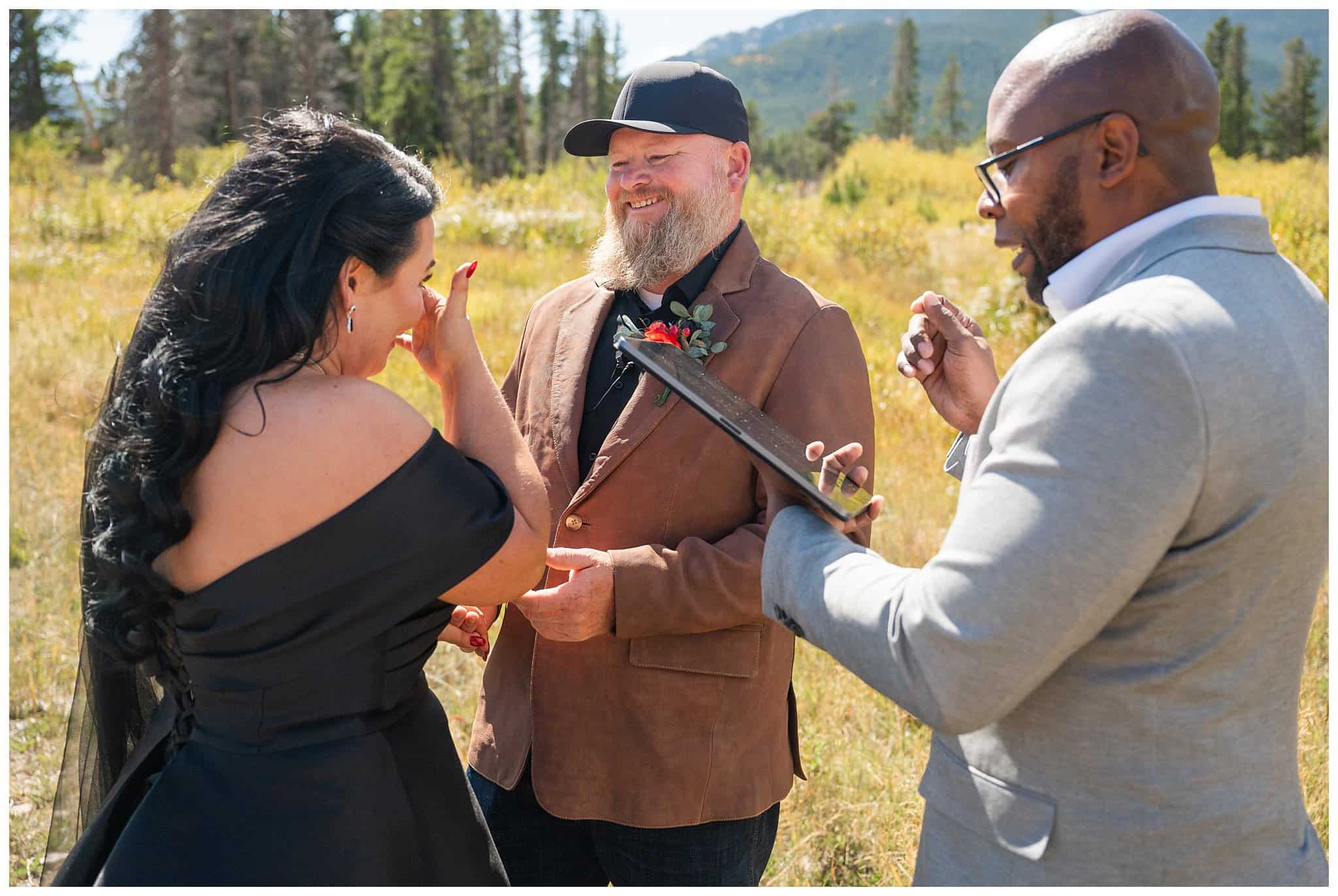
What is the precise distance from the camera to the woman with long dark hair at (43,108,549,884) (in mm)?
1871

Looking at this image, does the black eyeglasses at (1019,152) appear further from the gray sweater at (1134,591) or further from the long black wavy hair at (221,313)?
the long black wavy hair at (221,313)

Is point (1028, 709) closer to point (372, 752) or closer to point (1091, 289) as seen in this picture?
point (1091, 289)

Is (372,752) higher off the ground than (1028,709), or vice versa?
(1028,709)

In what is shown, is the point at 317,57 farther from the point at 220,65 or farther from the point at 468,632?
the point at 468,632

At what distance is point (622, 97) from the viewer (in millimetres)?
2982

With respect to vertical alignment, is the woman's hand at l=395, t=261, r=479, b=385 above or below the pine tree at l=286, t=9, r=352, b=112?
above

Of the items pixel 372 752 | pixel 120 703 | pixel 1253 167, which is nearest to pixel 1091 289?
pixel 372 752

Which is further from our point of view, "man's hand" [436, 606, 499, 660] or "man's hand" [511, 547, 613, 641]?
"man's hand" [436, 606, 499, 660]

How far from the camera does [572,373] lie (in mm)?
2852

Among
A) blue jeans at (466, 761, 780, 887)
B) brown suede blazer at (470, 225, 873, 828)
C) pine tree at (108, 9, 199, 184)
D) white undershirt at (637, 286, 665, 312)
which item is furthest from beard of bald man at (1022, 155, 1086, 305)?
pine tree at (108, 9, 199, 184)

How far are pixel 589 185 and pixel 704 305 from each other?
17271 mm

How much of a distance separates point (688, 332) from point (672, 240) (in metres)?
0.31

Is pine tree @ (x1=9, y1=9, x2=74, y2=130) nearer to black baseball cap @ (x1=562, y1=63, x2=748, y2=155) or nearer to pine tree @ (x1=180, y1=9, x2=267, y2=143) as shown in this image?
pine tree @ (x1=180, y1=9, x2=267, y2=143)

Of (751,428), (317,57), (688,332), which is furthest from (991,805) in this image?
(317,57)
